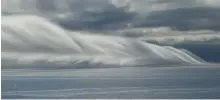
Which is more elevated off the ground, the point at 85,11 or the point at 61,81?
the point at 85,11

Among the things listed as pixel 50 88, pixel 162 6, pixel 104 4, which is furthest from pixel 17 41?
pixel 162 6

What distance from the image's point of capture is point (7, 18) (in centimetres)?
180

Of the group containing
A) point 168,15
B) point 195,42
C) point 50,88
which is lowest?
point 50,88

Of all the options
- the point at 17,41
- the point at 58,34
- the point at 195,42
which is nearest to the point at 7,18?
the point at 17,41

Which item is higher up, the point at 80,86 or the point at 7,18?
the point at 7,18

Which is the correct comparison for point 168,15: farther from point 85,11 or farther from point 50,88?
point 50,88

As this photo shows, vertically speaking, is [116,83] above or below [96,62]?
below

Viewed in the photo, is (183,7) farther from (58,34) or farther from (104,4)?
(58,34)

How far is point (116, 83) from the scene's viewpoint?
175 cm

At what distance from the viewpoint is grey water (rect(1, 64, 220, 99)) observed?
1716 mm

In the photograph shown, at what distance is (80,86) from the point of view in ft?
5.77

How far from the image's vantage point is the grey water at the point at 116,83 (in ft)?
5.63

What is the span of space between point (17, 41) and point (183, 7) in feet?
2.51

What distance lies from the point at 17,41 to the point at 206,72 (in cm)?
86
